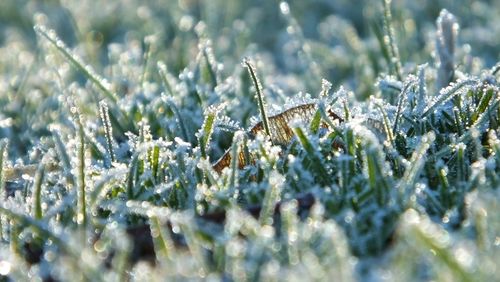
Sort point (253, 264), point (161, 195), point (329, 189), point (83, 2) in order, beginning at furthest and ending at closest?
1. point (83, 2)
2. point (161, 195)
3. point (329, 189)
4. point (253, 264)

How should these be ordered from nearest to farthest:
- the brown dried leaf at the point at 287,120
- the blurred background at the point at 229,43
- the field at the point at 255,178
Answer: the field at the point at 255,178 < the brown dried leaf at the point at 287,120 < the blurred background at the point at 229,43

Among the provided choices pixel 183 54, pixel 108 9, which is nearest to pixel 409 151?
pixel 183 54

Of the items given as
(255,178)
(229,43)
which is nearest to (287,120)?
(255,178)

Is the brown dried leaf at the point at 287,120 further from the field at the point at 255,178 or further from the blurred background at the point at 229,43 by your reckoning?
the blurred background at the point at 229,43

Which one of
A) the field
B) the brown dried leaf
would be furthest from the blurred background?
the brown dried leaf

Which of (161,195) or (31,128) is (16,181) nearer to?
(161,195)

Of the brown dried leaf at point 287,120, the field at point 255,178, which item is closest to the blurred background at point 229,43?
the field at point 255,178

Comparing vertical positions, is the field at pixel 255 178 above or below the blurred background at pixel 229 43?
below

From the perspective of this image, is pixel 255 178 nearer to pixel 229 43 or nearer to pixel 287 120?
pixel 287 120

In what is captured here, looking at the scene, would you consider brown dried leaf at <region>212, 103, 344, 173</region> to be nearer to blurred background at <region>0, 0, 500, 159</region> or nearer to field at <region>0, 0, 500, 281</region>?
field at <region>0, 0, 500, 281</region>
